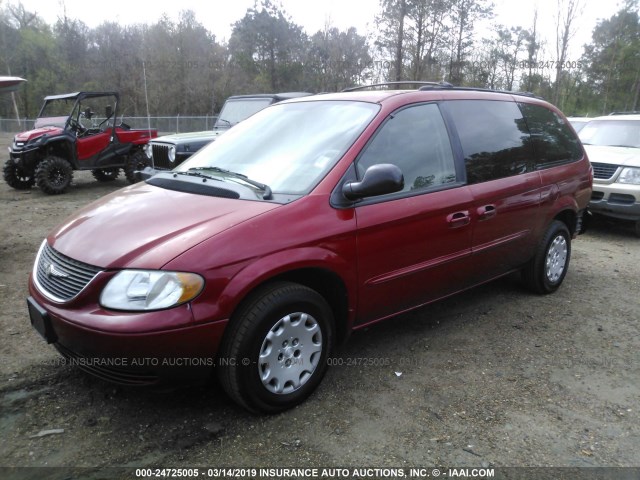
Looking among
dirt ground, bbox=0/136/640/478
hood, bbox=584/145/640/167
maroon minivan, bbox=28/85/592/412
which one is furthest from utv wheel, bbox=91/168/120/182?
hood, bbox=584/145/640/167

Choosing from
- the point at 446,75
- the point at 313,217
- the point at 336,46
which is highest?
the point at 336,46

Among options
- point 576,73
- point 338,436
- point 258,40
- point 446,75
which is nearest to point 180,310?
point 338,436

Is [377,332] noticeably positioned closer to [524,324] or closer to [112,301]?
[524,324]

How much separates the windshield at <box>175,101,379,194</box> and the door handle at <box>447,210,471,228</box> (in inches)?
35.8

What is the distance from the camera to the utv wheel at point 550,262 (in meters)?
4.62

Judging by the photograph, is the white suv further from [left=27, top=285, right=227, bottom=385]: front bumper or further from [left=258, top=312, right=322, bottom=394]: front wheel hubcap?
[left=27, top=285, right=227, bottom=385]: front bumper

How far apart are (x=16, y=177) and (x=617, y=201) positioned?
38.8 feet

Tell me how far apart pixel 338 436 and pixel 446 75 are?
31.3m

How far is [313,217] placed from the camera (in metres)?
2.81

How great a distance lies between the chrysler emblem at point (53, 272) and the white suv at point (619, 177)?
744 centimetres

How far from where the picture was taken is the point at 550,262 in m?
4.79

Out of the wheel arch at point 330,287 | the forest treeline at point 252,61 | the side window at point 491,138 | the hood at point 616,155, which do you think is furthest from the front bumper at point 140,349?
the forest treeline at point 252,61

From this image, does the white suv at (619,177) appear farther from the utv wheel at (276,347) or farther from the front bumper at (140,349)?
the front bumper at (140,349)

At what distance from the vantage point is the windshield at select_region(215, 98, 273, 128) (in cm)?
960
